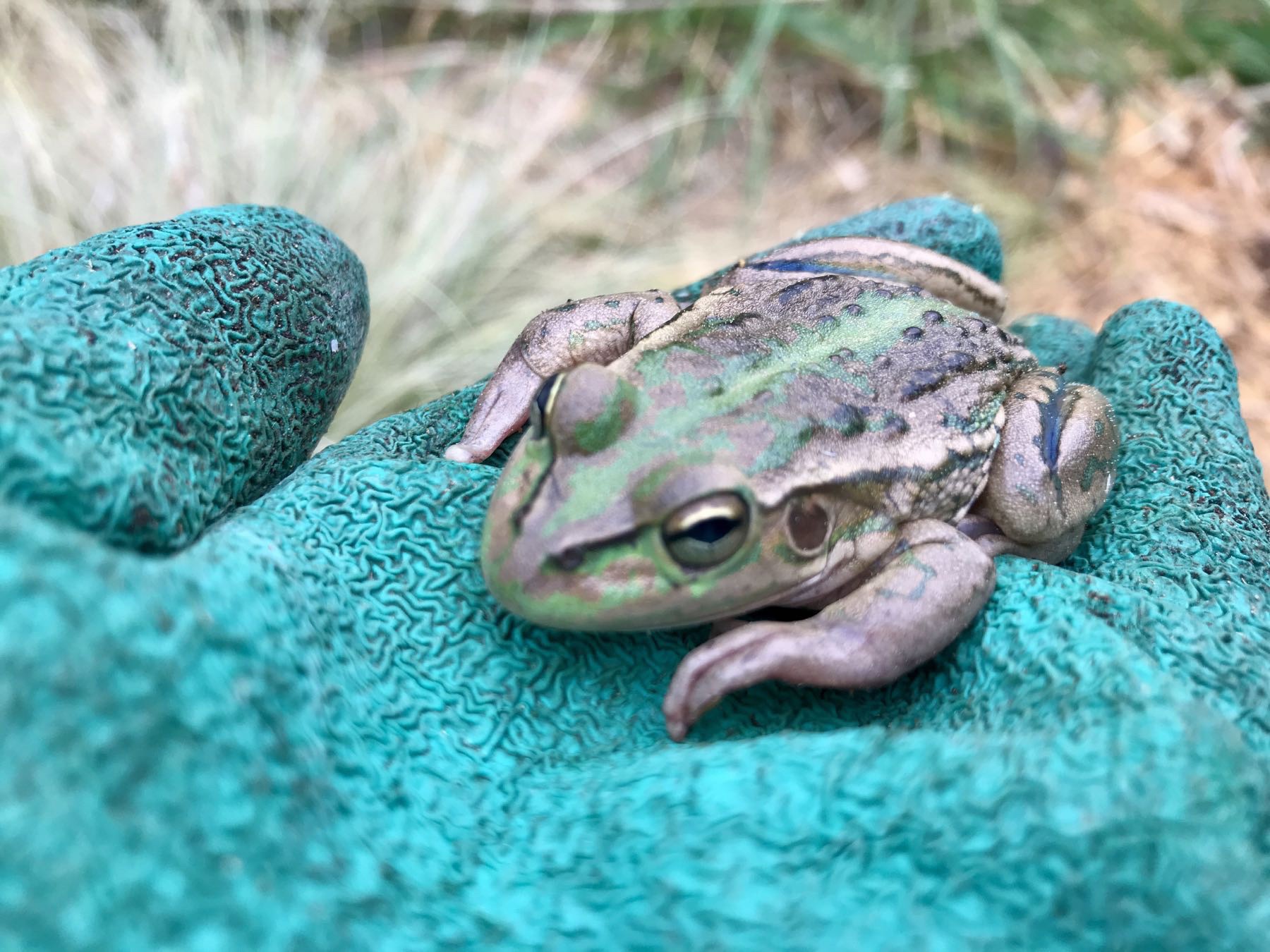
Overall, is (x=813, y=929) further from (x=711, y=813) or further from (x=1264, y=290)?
(x=1264, y=290)

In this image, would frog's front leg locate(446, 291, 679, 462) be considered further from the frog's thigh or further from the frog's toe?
the frog's thigh

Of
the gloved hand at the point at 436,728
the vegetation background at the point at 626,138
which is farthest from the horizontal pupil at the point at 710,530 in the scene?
the vegetation background at the point at 626,138

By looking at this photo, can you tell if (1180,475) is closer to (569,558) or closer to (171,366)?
(569,558)

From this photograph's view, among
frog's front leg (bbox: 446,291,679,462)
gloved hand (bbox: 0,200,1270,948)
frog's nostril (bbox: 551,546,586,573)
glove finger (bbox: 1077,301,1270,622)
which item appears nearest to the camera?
gloved hand (bbox: 0,200,1270,948)

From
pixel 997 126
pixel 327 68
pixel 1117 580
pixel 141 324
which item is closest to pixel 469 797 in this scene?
pixel 141 324

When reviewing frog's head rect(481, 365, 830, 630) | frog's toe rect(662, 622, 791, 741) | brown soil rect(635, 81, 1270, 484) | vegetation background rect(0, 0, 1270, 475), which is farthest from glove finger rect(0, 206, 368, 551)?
brown soil rect(635, 81, 1270, 484)

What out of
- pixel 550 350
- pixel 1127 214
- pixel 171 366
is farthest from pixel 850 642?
pixel 1127 214
